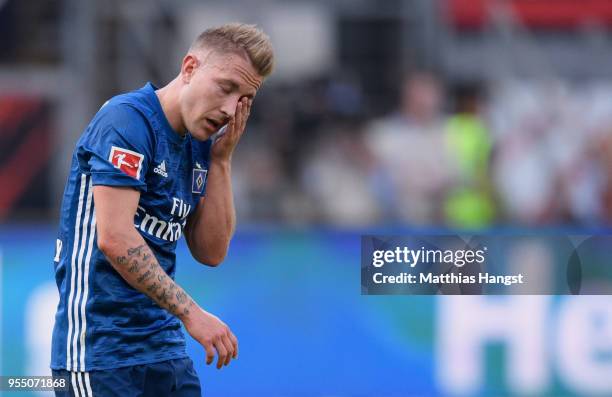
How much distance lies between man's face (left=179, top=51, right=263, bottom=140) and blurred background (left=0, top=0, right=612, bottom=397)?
12.1 feet

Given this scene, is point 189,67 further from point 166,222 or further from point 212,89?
point 166,222

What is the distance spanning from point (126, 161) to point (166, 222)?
14.4 inches

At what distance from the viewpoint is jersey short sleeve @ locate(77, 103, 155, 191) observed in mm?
3773

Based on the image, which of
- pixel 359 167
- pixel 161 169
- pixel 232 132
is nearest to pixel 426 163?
pixel 359 167

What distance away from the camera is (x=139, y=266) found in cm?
379

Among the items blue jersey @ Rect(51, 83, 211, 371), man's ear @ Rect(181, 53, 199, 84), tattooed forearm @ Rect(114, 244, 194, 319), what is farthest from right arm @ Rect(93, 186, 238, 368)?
man's ear @ Rect(181, 53, 199, 84)

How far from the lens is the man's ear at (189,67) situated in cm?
405

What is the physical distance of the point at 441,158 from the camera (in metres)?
9.62

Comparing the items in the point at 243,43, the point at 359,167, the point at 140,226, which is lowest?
the point at 140,226

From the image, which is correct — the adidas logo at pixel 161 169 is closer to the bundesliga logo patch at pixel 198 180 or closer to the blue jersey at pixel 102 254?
the blue jersey at pixel 102 254

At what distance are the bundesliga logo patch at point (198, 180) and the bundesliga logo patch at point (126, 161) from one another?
0.42m

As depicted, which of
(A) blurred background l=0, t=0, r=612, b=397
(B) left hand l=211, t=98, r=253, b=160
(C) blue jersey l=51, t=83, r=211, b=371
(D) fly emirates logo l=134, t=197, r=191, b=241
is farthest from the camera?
(A) blurred background l=0, t=0, r=612, b=397

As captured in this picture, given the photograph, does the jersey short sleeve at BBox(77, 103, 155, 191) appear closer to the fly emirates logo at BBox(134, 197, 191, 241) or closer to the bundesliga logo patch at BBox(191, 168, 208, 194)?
the fly emirates logo at BBox(134, 197, 191, 241)

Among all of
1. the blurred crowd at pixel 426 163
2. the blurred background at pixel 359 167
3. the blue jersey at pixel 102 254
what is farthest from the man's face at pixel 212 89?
the blurred crowd at pixel 426 163
